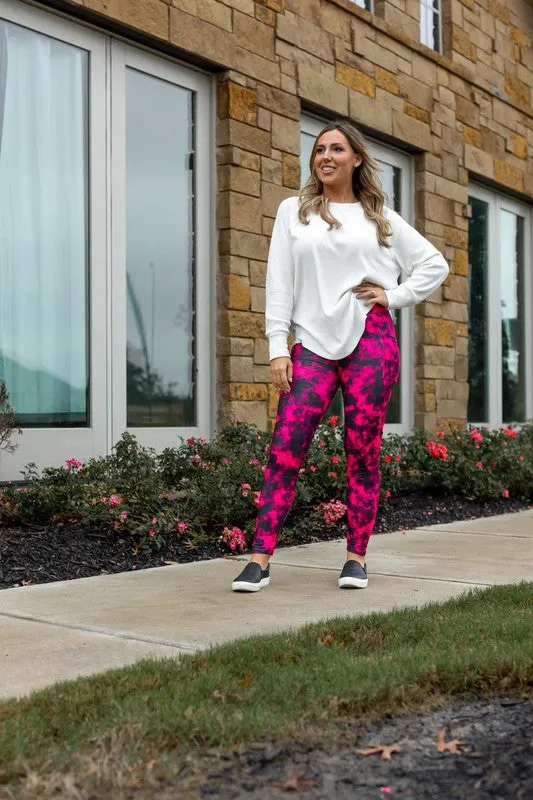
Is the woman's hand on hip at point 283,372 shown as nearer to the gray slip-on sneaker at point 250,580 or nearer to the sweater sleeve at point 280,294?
the sweater sleeve at point 280,294

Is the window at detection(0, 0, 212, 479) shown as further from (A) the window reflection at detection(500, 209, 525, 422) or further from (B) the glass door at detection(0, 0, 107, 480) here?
(A) the window reflection at detection(500, 209, 525, 422)

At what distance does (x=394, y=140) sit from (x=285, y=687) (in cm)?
690

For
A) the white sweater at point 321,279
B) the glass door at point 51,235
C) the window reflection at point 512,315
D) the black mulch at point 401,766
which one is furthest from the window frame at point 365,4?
the black mulch at point 401,766

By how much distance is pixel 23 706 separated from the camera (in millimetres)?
2346

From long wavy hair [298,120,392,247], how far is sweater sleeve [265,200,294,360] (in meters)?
0.14

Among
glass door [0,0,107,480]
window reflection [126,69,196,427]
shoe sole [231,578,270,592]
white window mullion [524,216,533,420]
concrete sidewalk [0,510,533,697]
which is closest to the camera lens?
concrete sidewalk [0,510,533,697]

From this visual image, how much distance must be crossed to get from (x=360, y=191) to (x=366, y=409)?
91 cm

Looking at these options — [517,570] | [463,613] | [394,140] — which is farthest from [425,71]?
[463,613]

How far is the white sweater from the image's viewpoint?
402 centimetres

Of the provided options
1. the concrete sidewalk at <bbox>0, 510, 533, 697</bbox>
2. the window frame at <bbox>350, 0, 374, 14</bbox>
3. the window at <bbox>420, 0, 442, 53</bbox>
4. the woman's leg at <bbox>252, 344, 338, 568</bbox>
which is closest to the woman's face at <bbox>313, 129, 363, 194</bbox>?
the woman's leg at <bbox>252, 344, 338, 568</bbox>

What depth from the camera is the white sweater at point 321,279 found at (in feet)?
13.2

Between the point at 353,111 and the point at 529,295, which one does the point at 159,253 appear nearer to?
the point at 353,111

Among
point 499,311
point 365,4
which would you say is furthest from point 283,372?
point 499,311

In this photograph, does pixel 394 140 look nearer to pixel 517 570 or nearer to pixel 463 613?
pixel 517 570
